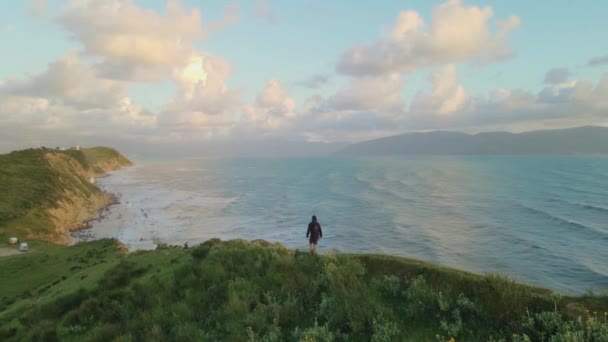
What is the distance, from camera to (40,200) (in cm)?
6906

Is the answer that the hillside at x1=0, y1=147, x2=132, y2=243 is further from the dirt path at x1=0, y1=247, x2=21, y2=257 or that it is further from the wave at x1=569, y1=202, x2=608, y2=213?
the wave at x1=569, y1=202, x2=608, y2=213

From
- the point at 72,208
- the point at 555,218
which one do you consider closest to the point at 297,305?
the point at 555,218

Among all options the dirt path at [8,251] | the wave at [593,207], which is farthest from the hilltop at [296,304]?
the wave at [593,207]

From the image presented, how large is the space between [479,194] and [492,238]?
49029mm

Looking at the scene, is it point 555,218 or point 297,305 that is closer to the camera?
point 297,305

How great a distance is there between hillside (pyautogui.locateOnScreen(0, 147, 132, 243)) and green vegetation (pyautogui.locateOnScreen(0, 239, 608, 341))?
43.6 meters

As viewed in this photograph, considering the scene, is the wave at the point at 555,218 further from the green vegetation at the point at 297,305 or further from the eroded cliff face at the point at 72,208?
the eroded cliff face at the point at 72,208

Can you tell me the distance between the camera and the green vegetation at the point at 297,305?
1050 centimetres

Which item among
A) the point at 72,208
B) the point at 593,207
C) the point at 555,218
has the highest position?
the point at 72,208

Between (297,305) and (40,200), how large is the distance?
72200mm

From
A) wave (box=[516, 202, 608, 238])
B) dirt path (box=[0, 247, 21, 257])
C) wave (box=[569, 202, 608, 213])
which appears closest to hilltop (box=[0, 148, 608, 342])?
dirt path (box=[0, 247, 21, 257])

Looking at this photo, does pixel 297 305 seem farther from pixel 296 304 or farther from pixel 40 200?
pixel 40 200

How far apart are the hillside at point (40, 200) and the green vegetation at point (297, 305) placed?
4363 centimetres

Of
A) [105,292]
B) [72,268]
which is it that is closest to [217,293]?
[105,292]
